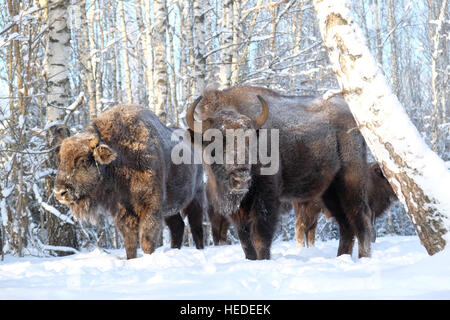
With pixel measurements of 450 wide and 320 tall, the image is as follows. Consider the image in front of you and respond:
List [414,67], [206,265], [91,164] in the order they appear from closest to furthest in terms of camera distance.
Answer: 1. [206,265]
2. [91,164]
3. [414,67]

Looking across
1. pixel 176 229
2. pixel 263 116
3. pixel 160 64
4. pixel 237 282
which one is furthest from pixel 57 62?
pixel 237 282

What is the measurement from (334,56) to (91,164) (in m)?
2.97

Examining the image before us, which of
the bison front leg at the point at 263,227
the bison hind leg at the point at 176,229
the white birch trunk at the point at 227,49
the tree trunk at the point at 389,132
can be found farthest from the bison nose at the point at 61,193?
the white birch trunk at the point at 227,49

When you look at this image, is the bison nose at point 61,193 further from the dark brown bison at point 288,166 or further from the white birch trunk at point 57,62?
the white birch trunk at point 57,62

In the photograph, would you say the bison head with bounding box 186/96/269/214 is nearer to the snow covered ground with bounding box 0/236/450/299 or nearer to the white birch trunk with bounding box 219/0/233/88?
the snow covered ground with bounding box 0/236/450/299

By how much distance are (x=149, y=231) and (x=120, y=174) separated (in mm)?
747

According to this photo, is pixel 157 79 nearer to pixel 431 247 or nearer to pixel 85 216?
pixel 85 216

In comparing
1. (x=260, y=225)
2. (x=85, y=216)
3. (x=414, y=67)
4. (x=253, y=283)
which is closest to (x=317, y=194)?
(x=260, y=225)

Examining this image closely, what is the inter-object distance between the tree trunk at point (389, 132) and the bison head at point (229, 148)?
1.22 metres

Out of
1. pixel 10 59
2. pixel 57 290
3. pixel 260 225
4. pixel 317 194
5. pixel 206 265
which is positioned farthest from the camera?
pixel 10 59

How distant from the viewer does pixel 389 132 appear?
155 inches

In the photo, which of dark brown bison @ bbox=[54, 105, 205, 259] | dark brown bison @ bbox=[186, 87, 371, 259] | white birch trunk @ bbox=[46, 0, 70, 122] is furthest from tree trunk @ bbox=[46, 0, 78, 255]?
dark brown bison @ bbox=[186, 87, 371, 259]

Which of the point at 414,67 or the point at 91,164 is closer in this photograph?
the point at 91,164
